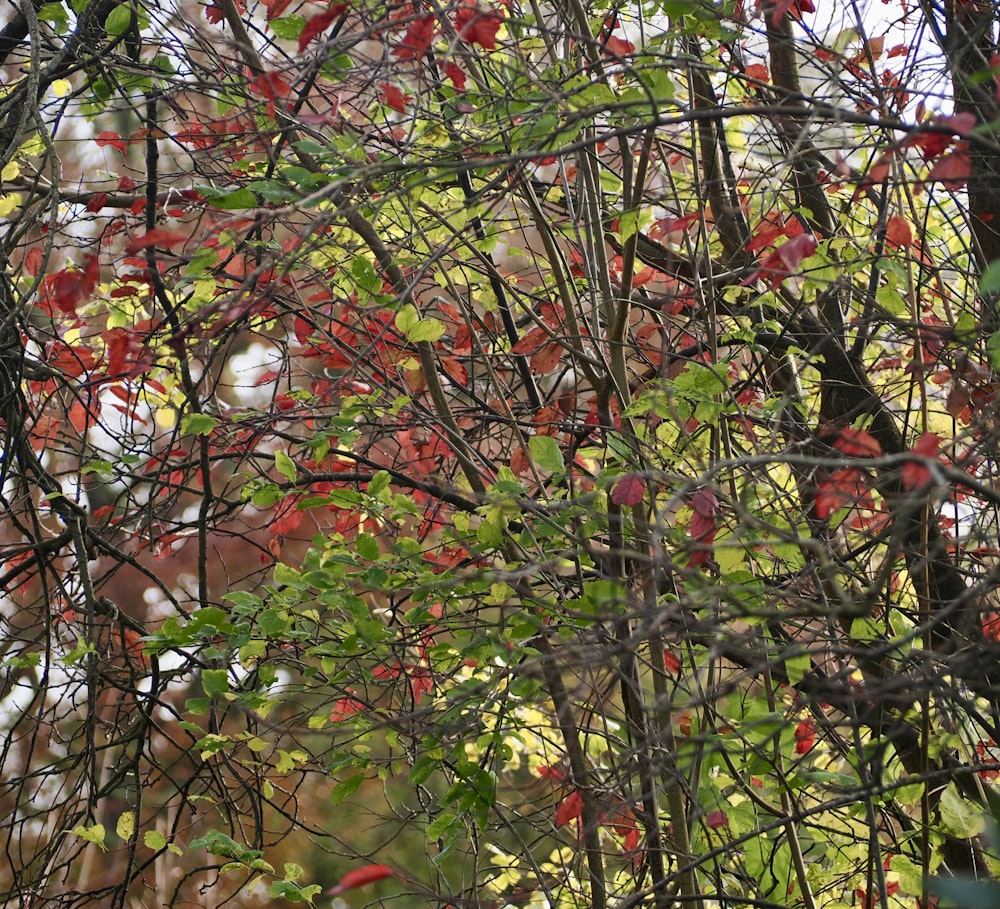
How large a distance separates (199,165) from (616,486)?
1.45m

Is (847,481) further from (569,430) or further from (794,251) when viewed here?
(569,430)

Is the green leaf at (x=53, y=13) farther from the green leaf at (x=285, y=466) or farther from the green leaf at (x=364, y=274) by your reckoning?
the green leaf at (x=285, y=466)

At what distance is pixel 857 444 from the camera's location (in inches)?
56.1

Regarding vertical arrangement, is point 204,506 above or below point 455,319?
below

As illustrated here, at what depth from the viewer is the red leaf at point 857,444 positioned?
1396mm

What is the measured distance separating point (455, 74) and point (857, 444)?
1338 millimetres

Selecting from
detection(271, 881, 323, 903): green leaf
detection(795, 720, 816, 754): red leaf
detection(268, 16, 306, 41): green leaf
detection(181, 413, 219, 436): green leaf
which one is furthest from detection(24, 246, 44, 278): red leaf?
detection(795, 720, 816, 754): red leaf

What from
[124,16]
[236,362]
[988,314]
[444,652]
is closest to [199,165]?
[124,16]

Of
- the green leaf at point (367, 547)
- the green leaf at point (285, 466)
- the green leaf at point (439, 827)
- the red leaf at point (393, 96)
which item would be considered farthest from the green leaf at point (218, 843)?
the red leaf at point (393, 96)

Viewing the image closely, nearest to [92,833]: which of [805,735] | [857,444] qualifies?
[805,735]

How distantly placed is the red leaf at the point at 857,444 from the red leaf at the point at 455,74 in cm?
114

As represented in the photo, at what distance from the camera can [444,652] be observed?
222cm

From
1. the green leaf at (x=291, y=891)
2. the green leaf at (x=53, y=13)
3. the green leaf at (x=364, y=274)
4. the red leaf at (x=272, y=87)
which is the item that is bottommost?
the green leaf at (x=291, y=891)

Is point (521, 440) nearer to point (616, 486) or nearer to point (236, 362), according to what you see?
point (616, 486)
